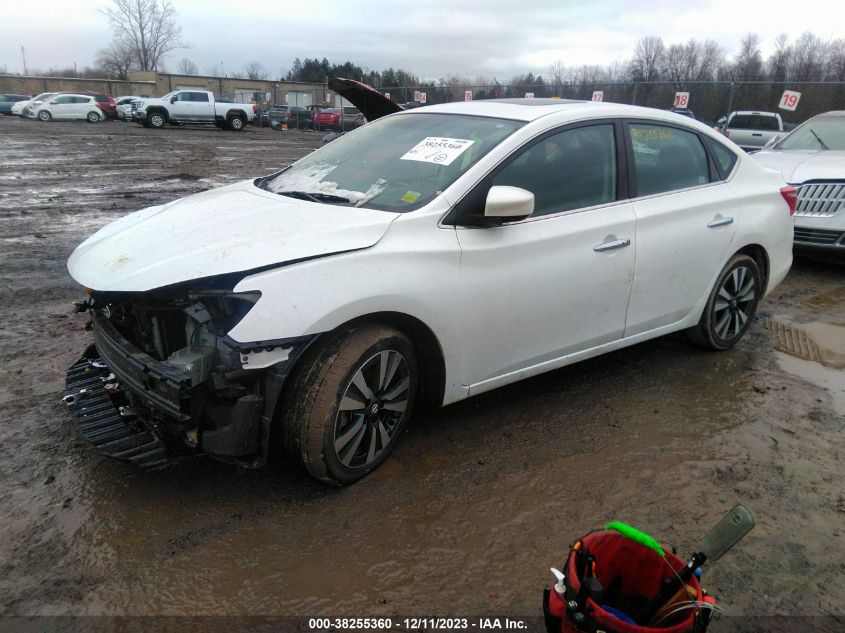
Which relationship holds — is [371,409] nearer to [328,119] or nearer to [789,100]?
[789,100]

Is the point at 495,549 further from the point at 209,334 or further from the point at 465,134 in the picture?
the point at 465,134

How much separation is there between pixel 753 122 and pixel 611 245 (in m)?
18.0

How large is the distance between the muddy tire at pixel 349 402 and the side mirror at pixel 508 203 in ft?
2.39

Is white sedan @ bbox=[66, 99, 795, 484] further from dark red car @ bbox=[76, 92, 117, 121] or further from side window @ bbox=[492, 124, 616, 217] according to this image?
dark red car @ bbox=[76, 92, 117, 121]

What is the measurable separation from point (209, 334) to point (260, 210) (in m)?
0.83

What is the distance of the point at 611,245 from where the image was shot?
3562 millimetres

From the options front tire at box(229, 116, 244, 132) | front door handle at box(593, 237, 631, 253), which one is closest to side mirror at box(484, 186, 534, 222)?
front door handle at box(593, 237, 631, 253)

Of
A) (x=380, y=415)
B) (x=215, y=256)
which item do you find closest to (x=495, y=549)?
(x=380, y=415)

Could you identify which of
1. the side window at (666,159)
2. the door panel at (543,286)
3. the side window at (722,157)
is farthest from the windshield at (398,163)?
the side window at (722,157)

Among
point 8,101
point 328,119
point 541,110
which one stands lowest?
point 328,119

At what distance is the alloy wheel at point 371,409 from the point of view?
9.17ft

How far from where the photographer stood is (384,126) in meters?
4.04

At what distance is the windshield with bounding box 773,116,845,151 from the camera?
A: 7.89 metres

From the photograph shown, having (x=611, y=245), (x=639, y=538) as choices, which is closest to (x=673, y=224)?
(x=611, y=245)
